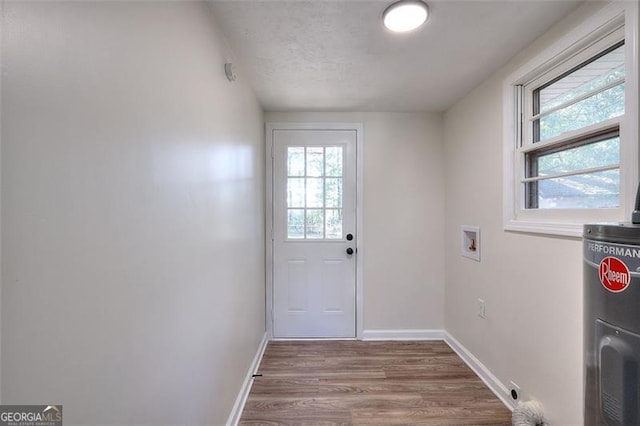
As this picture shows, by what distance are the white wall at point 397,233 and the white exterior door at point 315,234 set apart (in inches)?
7.2

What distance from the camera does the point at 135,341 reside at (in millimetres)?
792

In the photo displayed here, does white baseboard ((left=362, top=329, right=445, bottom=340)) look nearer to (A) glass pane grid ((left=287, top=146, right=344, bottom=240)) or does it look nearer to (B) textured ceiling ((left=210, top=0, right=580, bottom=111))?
(A) glass pane grid ((left=287, top=146, right=344, bottom=240))

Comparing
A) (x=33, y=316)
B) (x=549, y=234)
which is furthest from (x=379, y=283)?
(x=33, y=316)

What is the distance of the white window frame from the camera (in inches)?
44.1

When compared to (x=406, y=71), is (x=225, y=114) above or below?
below

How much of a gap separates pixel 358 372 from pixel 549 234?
1695 mm

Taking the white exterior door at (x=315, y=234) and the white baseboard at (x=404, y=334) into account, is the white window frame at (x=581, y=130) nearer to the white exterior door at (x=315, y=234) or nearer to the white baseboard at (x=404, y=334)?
the white exterior door at (x=315, y=234)

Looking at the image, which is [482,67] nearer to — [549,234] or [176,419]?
[549,234]

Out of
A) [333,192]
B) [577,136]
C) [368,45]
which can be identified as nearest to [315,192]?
[333,192]

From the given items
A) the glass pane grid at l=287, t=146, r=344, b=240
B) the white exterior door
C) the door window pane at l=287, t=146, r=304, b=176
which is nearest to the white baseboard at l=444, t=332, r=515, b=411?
the white exterior door

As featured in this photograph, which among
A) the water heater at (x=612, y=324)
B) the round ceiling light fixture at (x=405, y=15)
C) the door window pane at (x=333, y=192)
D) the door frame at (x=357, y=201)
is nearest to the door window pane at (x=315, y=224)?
the door window pane at (x=333, y=192)

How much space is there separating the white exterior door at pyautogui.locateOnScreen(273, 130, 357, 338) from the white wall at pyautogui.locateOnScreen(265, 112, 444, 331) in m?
0.18

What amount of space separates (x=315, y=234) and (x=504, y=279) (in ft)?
5.45

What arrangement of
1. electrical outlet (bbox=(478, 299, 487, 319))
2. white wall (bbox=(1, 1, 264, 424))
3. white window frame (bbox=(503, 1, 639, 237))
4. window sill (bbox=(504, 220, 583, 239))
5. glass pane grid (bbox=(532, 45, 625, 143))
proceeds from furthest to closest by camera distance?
1. electrical outlet (bbox=(478, 299, 487, 319))
2. window sill (bbox=(504, 220, 583, 239))
3. glass pane grid (bbox=(532, 45, 625, 143))
4. white window frame (bbox=(503, 1, 639, 237))
5. white wall (bbox=(1, 1, 264, 424))
